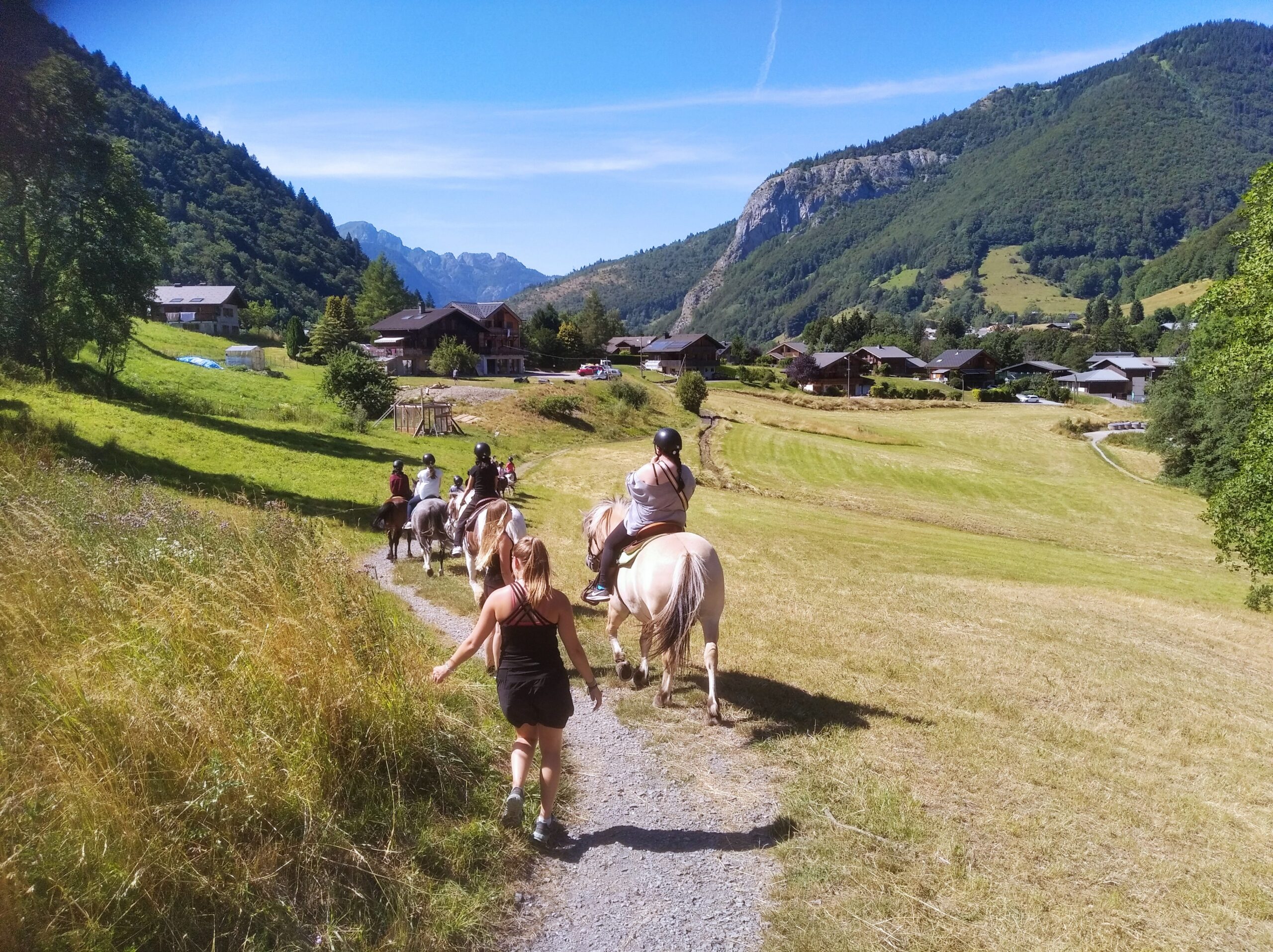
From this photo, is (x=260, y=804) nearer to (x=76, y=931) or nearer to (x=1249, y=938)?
(x=76, y=931)

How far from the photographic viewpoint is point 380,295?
103 m

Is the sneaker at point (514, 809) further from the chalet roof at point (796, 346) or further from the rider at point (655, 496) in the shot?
the chalet roof at point (796, 346)

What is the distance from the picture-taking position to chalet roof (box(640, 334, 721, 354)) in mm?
102731

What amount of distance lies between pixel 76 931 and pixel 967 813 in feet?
20.8

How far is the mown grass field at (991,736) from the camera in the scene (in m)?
5.08

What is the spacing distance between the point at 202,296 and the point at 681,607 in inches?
4191

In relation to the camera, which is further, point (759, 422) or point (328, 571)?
point (759, 422)

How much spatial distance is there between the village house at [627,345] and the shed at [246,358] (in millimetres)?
61688

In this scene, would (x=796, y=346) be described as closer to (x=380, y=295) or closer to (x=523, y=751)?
(x=380, y=295)

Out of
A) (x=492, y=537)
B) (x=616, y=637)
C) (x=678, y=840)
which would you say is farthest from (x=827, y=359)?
(x=678, y=840)

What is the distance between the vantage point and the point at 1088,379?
115000mm

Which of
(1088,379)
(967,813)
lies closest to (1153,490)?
(967,813)

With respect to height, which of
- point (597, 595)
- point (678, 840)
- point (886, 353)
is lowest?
point (678, 840)

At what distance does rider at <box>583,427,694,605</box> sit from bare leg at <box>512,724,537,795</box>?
356 centimetres
